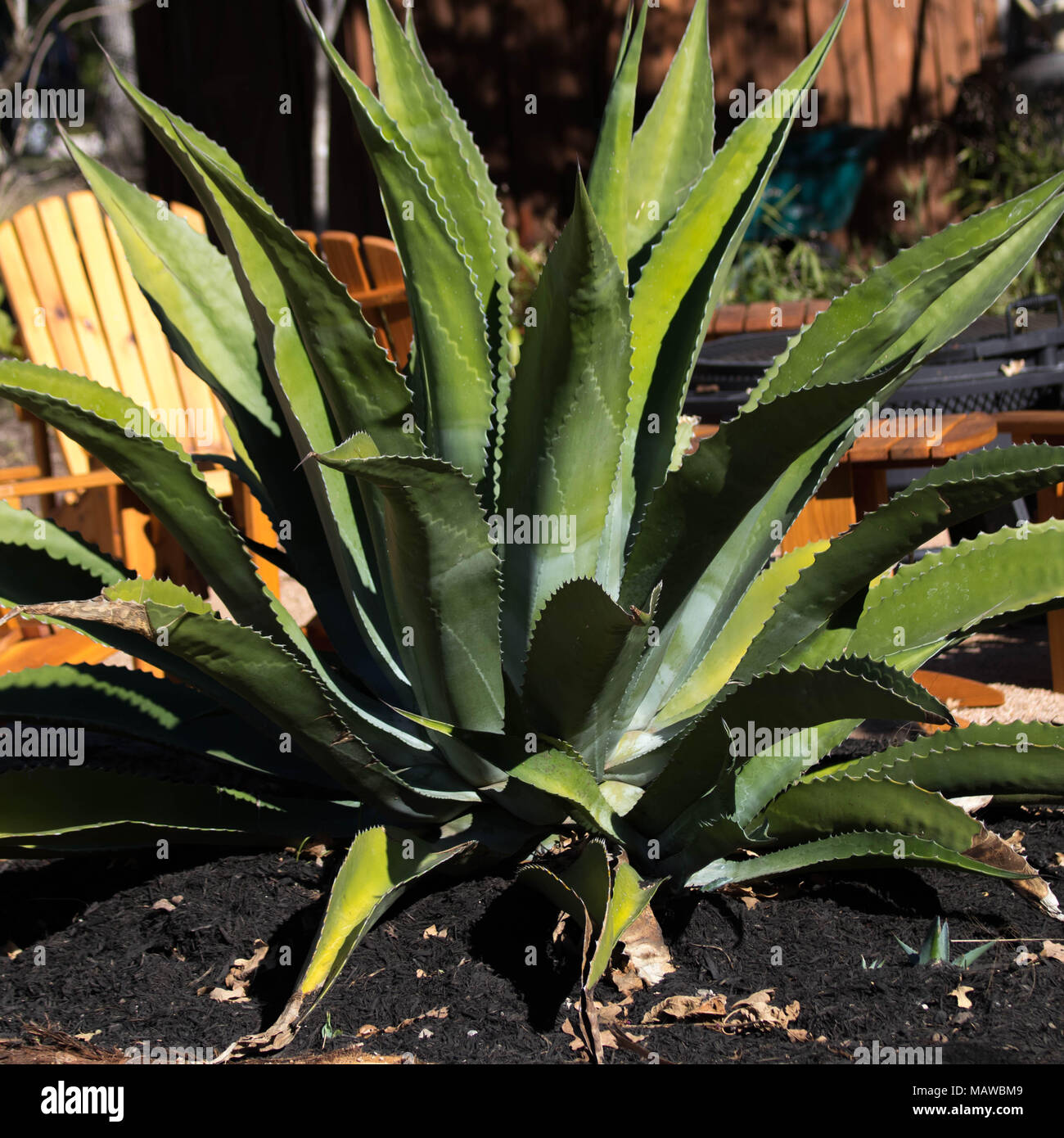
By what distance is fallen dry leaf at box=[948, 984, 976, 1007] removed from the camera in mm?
1440

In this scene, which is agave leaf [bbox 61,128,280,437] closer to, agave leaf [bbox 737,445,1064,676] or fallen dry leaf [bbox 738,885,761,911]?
agave leaf [bbox 737,445,1064,676]

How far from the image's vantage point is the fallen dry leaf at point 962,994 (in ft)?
4.73

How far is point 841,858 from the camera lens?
59.6 inches

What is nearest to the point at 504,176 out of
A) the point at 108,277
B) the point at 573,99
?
the point at 573,99

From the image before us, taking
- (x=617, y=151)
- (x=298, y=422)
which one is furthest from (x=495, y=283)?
(x=298, y=422)

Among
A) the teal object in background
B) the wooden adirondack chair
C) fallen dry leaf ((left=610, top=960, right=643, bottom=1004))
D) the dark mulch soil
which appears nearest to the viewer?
the dark mulch soil

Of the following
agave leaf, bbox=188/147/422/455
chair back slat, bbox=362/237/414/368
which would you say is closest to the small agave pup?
agave leaf, bbox=188/147/422/455

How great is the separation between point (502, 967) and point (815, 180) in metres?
7.23

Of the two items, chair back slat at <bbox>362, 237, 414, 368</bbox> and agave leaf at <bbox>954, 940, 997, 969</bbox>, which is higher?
chair back slat at <bbox>362, 237, 414, 368</bbox>

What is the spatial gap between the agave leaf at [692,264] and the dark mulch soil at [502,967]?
0.67 metres

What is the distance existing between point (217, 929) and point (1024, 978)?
1.11 m

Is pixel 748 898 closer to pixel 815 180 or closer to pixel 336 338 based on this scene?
pixel 336 338

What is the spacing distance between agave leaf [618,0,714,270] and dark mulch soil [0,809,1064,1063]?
98cm
